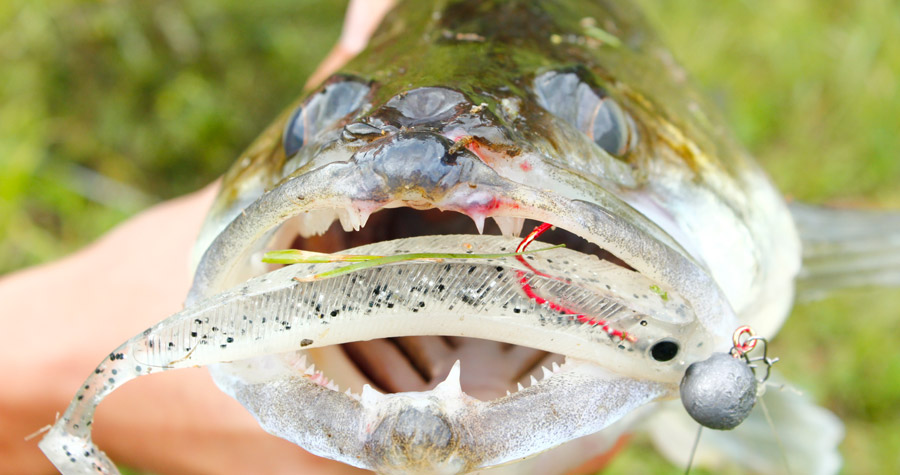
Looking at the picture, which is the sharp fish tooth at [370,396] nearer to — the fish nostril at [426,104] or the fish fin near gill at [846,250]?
the fish nostril at [426,104]

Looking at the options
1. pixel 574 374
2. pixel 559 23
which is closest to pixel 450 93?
pixel 574 374

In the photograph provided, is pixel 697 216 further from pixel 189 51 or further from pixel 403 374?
pixel 189 51

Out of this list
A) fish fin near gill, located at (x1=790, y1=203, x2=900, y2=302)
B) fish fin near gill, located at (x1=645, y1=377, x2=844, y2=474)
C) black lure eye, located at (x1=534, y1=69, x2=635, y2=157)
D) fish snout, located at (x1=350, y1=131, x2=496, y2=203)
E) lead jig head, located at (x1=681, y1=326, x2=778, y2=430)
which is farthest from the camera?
fish fin near gill, located at (x1=790, y1=203, x2=900, y2=302)

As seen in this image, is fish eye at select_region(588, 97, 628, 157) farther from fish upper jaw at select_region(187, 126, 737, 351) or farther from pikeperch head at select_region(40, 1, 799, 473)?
fish upper jaw at select_region(187, 126, 737, 351)

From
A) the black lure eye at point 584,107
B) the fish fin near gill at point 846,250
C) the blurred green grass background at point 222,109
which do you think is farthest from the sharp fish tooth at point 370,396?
the blurred green grass background at point 222,109

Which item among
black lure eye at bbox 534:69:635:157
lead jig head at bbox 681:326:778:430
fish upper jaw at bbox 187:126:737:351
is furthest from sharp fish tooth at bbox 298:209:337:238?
lead jig head at bbox 681:326:778:430

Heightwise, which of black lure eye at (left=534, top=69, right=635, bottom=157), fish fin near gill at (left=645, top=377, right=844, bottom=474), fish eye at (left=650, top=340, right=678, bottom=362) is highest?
black lure eye at (left=534, top=69, right=635, bottom=157)

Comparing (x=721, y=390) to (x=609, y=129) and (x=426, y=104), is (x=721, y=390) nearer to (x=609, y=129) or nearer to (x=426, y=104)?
(x=609, y=129)
